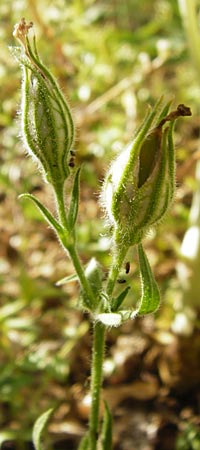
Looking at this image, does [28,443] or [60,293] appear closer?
[28,443]

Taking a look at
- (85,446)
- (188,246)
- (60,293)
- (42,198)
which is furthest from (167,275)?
(85,446)

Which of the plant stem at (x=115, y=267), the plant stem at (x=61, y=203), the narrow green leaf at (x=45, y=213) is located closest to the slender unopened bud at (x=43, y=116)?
the plant stem at (x=61, y=203)

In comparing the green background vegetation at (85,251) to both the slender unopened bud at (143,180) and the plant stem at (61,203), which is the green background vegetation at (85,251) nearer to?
the plant stem at (61,203)

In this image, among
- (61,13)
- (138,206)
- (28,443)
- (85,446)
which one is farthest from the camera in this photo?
(61,13)

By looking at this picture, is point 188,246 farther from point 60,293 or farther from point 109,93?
point 109,93

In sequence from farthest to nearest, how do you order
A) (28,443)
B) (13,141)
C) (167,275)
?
(13,141) < (167,275) < (28,443)

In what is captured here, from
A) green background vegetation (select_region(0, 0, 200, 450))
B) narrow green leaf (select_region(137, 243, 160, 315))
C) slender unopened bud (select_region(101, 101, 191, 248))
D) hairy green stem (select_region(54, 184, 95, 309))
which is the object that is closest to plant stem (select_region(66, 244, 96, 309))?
hairy green stem (select_region(54, 184, 95, 309))
